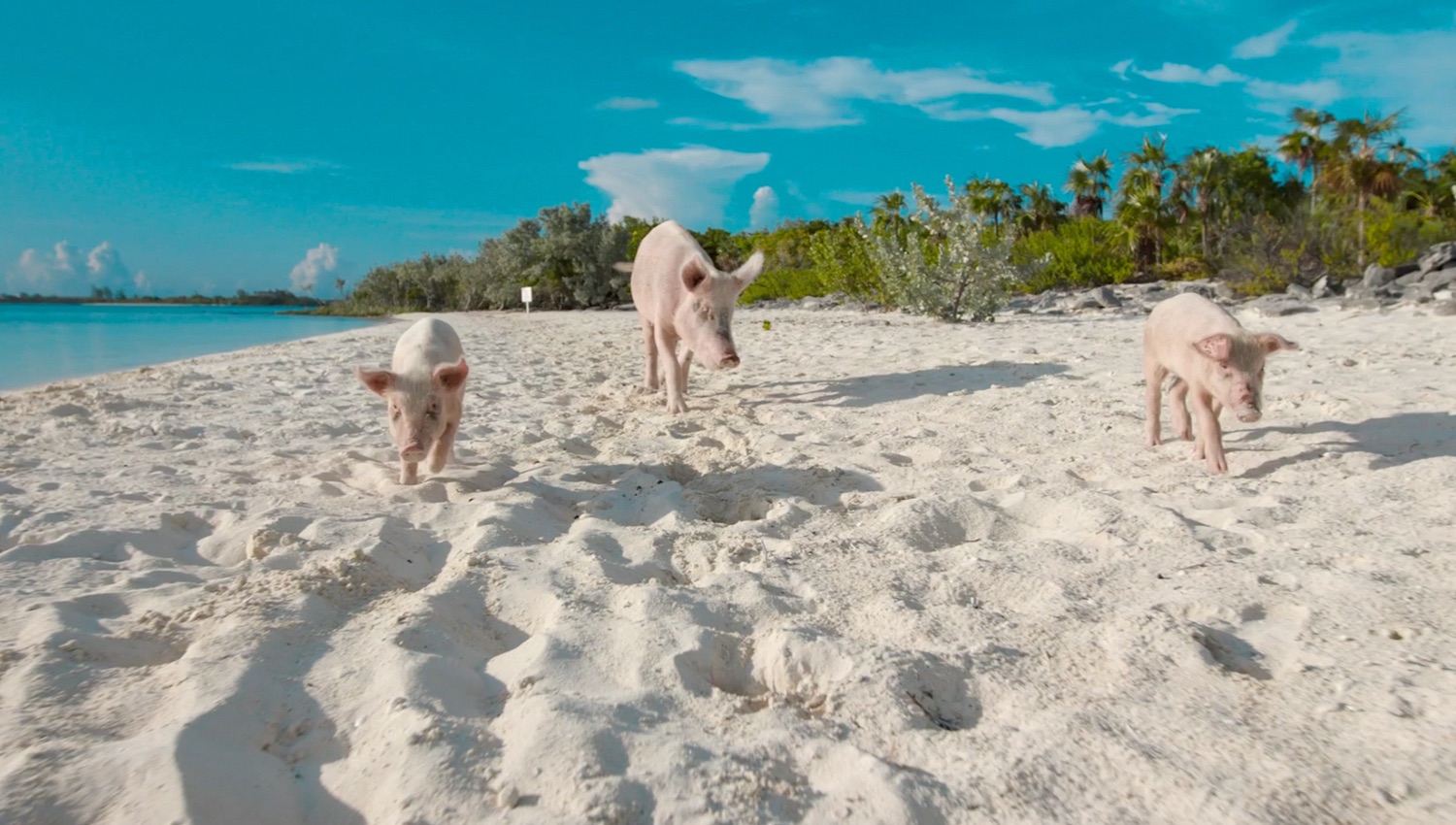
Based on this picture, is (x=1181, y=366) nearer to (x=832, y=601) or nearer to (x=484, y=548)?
(x=832, y=601)

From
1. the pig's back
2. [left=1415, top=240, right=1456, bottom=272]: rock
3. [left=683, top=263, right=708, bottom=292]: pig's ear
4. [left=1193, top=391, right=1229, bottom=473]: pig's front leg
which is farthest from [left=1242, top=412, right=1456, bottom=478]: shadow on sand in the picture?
[left=1415, top=240, right=1456, bottom=272]: rock

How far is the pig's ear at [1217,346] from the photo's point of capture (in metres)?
4.33

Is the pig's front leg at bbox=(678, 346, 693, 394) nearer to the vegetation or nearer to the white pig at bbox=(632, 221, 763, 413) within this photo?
the white pig at bbox=(632, 221, 763, 413)

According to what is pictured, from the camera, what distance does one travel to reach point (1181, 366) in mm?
4789

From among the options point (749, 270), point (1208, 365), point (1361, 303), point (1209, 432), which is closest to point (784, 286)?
point (1361, 303)

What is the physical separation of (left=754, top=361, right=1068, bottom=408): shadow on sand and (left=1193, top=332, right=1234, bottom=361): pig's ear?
264 cm

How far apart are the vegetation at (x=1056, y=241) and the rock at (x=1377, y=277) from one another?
1632 millimetres

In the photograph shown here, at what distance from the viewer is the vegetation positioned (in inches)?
594

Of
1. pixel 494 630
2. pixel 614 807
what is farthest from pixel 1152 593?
pixel 494 630

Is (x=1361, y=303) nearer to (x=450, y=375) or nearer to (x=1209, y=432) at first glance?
(x=1209, y=432)

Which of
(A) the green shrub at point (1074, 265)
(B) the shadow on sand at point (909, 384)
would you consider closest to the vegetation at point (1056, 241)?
(A) the green shrub at point (1074, 265)

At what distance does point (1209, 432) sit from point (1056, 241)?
2546 cm

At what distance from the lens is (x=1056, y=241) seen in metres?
27.6

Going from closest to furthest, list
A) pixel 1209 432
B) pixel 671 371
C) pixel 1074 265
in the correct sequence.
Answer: pixel 1209 432, pixel 671 371, pixel 1074 265
